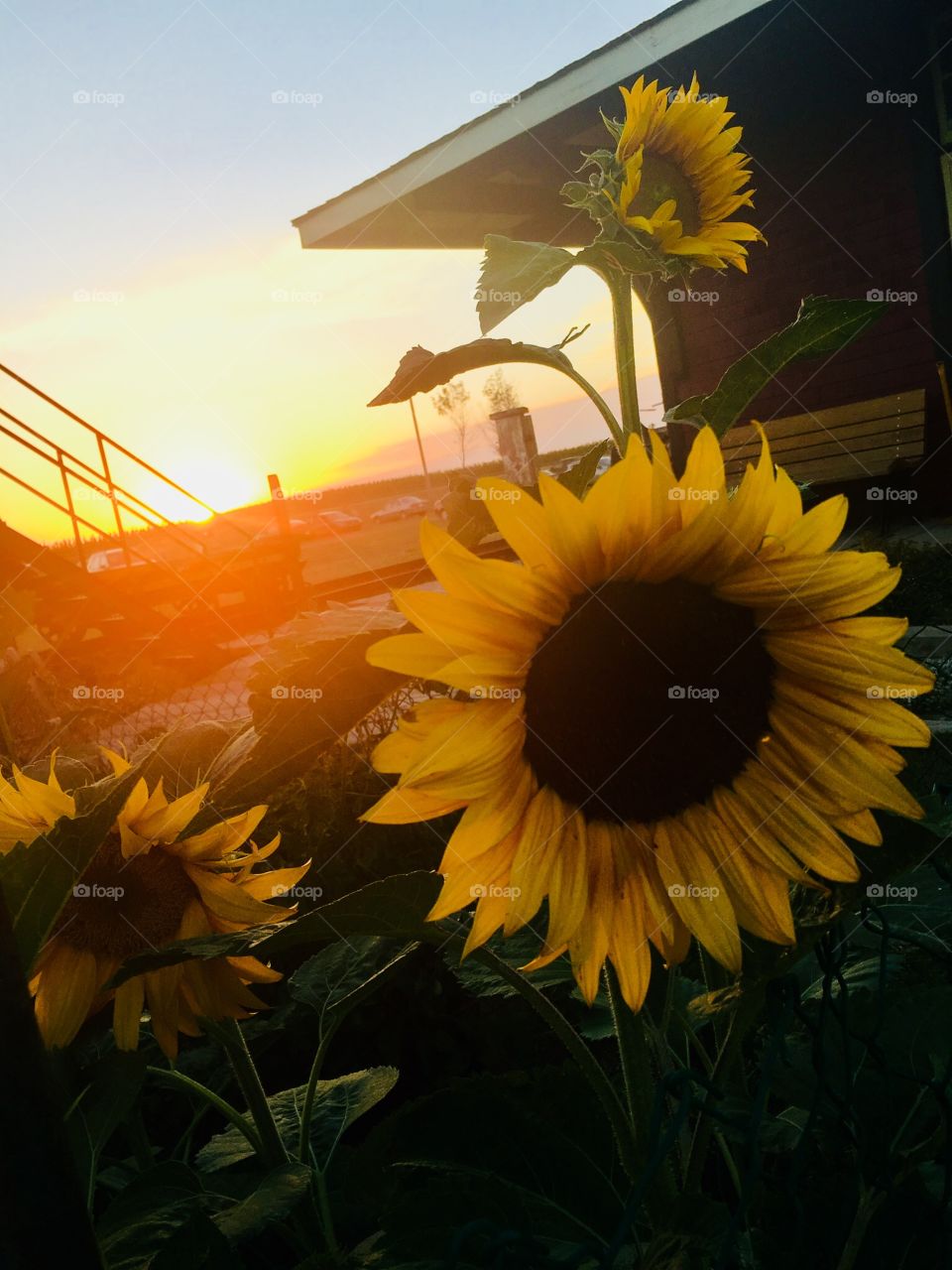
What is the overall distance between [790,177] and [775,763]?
999cm

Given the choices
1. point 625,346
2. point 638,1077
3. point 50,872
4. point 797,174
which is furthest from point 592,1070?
point 797,174

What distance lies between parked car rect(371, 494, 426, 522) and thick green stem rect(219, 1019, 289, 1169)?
107ft

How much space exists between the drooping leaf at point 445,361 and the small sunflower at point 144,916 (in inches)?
17.5

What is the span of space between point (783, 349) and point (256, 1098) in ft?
2.66

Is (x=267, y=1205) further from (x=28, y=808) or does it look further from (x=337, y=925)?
(x=28, y=808)

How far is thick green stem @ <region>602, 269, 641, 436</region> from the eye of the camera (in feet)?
3.47

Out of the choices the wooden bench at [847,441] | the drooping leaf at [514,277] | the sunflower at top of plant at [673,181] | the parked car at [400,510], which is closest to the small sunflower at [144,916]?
the drooping leaf at [514,277]

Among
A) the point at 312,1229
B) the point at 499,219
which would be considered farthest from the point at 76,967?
the point at 499,219

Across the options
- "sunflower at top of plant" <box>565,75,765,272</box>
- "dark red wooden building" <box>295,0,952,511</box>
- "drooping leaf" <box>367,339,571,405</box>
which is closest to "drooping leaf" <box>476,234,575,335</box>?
"drooping leaf" <box>367,339,571,405</box>

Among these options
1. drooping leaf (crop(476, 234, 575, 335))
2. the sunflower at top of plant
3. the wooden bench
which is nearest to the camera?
drooping leaf (crop(476, 234, 575, 335))

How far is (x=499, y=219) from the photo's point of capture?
11.9 metres

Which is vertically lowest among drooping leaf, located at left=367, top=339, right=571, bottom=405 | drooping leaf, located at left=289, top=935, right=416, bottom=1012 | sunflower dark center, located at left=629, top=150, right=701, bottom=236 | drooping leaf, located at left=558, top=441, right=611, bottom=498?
drooping leaf, located at left=289, top=935, right=416, bottom=1012

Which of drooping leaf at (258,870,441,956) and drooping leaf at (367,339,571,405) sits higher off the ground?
drooping leaf at (367,339,571,405)

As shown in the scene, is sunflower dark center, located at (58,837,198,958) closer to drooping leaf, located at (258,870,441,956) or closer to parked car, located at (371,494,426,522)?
drooping leaf, located at (258,870,441,956)
